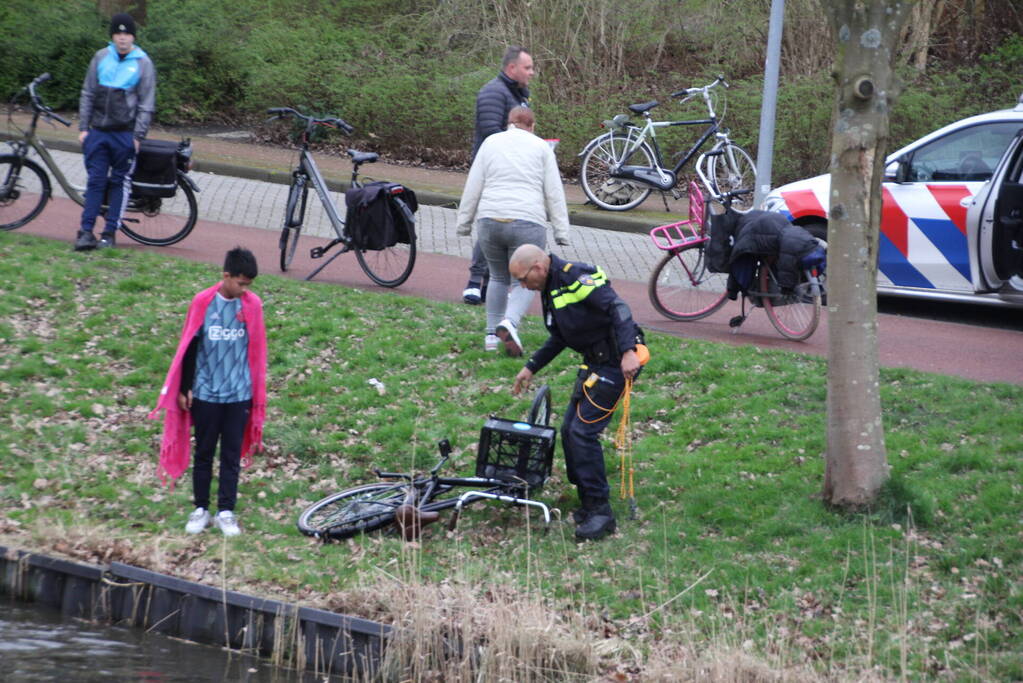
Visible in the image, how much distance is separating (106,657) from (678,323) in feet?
20.5

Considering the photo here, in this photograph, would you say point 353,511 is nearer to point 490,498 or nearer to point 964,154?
point 490,498

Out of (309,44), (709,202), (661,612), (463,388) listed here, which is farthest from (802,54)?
(661,612)

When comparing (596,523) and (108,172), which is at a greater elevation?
(108,172)

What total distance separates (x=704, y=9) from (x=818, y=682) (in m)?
19.3

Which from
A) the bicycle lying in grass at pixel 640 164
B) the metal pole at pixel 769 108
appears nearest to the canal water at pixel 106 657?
the metal pole at pixel 769 108

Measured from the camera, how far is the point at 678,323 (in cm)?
1125

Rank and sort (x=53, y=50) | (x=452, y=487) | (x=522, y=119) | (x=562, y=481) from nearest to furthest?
1. (x=452, y=487)
2. (x=562, y=481)
3. (x=522, y=119)
4. (x=53, y=50)

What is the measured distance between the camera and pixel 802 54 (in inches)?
832

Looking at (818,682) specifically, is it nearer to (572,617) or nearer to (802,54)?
(572,617)

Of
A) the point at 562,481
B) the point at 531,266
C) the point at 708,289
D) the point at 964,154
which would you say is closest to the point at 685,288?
the point at 708,289

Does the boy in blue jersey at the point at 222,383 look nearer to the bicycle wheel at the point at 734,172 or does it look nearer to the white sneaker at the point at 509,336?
the white sneaker at the point at 509,336

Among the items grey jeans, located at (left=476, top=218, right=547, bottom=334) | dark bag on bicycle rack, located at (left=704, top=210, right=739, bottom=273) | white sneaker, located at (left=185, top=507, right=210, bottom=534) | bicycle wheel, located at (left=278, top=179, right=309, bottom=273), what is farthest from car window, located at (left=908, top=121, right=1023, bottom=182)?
white sneaker, located at (left=185, top=507, right=210, bottom=534)

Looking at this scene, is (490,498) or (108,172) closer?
(490,498)

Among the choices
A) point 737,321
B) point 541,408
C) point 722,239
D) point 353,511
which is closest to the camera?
point 353,511
